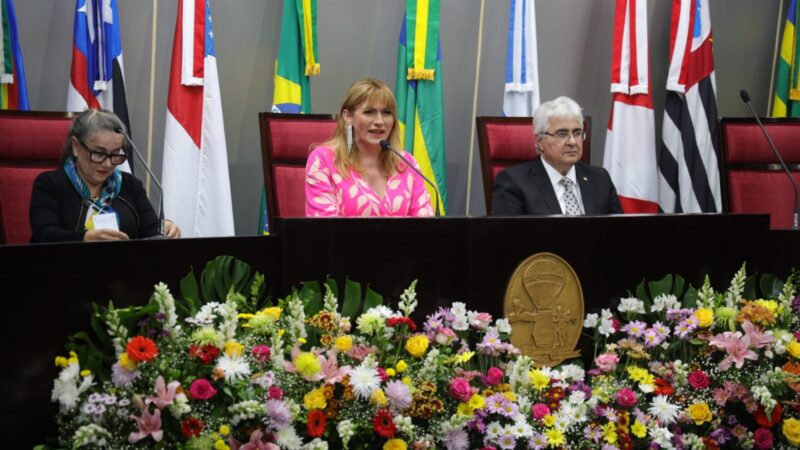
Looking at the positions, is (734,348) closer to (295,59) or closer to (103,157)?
(103,157)

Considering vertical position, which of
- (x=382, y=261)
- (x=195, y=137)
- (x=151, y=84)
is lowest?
(x=382, y=261)

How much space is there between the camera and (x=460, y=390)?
1783 mm

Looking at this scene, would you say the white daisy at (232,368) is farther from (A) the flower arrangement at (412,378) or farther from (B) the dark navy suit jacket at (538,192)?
(B) the dark navy suit jacket at (538,192)

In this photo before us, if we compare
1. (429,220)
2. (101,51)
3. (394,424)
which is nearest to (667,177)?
(101,51)

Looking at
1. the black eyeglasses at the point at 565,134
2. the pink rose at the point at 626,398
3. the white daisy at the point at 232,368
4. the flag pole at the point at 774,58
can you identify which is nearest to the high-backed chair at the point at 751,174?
the black eyeglasses at the point at 565,134

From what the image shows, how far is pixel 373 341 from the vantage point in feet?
6.02

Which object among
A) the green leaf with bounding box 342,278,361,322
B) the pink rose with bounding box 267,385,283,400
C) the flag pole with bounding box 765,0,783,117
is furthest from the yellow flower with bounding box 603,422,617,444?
the flag pole with bounding box 765,0,783,117

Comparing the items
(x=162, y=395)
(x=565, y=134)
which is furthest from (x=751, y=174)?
(x=162, y=395)

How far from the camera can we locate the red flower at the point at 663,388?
1991mm

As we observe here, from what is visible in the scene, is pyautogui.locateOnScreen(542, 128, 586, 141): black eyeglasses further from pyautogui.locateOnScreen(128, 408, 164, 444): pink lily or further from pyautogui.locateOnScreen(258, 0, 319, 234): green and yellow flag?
pyautogui.locateOnScreen(128, 408, 164, 444): pink lily

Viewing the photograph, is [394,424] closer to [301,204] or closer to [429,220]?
[429,220]

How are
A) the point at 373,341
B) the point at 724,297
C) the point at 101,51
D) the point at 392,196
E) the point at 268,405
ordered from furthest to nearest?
1. the point at 101,51
2. the point at 392,196
3. the point at 724,297
4. the point at 373,341
5. the point at 268,405

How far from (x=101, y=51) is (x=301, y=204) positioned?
4.48ft

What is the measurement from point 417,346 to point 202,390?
452 mm
